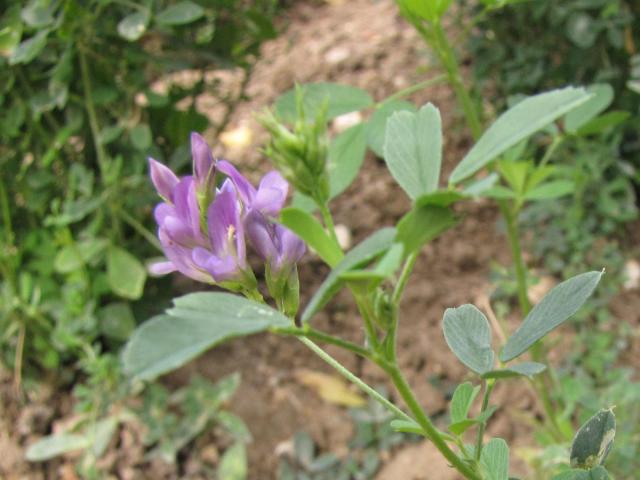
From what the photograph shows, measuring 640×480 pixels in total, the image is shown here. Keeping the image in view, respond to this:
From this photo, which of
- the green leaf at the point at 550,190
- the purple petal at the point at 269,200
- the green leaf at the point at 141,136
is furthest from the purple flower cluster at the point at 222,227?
the green leaf at the point at 141,136

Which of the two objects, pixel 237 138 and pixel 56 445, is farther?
pixel 237 138

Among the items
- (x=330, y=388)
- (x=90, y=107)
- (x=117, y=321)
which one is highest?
(x=90, y=107)

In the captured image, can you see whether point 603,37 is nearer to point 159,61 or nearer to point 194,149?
point 159,61

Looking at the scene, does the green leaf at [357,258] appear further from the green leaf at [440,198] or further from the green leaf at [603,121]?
the green leaf at [603,121]

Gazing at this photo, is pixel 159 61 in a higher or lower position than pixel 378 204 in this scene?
higher

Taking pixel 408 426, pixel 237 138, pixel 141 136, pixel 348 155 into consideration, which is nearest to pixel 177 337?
pixel 408 426

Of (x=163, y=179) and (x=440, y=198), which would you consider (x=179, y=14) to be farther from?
(x=440, y=198)

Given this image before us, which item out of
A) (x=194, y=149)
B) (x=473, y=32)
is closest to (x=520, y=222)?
(x=473, y=32)
